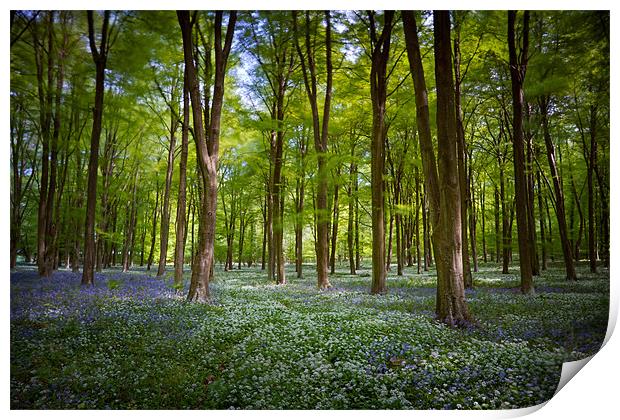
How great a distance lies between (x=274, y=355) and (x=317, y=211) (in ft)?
21.3

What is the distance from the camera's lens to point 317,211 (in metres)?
10.6

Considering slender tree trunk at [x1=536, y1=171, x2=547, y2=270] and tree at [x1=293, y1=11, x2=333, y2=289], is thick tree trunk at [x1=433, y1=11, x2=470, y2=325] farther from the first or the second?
slender tree trunk at [x1=536, y1=171, x2=547, y2=270]

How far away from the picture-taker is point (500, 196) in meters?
14.2

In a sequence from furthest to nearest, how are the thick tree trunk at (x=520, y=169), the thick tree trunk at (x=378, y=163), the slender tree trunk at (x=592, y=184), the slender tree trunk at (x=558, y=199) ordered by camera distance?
1. the thick tree trunk at (x=378, y=163)
2. the slender tree trunk at (x=558, y=199)
3. the thick tree trunk at (x=520, y=169)
4. the slender tree trunk at (x=592, y=184)

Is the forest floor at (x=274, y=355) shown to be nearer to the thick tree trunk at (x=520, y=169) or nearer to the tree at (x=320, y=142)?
the thick tree trunk at (x=520, y=169)

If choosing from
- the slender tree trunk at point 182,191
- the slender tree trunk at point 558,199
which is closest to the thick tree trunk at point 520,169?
the slender tree trunk at point 558,199

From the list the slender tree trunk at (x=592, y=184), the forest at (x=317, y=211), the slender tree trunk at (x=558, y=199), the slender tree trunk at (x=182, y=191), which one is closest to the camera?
the forest at (x=317, y=211)

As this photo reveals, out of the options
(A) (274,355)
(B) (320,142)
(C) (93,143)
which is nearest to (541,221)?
(B) (320,142)

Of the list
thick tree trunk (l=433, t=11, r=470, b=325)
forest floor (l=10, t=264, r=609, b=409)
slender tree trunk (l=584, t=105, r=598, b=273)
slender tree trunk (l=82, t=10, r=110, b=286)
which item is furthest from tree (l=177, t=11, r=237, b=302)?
slender tree trunk (l=584, t=105, r=598, b=273)

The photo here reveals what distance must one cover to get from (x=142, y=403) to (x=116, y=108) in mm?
4796

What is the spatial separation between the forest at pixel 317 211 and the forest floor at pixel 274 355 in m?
0.02

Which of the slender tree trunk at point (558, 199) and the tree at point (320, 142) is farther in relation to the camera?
the tree at point (320, 142)

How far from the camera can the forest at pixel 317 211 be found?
3.99 metres

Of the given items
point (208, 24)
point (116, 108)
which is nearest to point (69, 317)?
point (116, 108)
